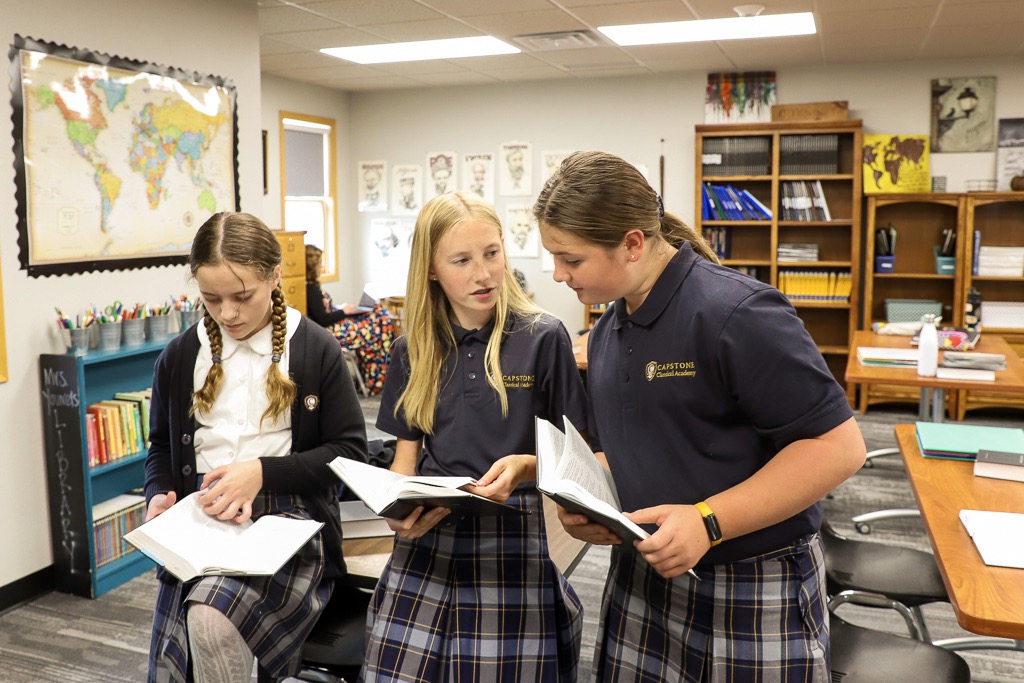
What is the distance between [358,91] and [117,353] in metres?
5.11

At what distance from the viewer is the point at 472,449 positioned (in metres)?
1.73

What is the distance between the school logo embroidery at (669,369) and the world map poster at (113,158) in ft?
9.08

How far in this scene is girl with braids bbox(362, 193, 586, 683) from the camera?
1.67 meters

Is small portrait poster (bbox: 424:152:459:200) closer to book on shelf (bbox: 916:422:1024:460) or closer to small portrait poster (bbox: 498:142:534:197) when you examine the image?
small portrait poster (bbox: 498:142:534:197)

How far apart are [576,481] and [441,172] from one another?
6907mm

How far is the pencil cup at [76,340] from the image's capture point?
3.32 metres

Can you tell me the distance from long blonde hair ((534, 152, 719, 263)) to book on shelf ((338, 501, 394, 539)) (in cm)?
116

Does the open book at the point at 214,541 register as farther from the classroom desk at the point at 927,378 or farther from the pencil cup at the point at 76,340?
the classroom desk at the point at 927,378

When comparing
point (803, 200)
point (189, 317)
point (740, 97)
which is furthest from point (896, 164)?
point (189, 317)

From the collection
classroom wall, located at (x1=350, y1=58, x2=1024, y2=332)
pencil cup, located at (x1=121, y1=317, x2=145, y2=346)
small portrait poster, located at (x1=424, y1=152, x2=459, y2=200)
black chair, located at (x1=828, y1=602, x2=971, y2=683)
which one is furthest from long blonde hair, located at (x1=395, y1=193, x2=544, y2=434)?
small portrait poster, located at (x1=424, y1=152, x2=459, y2=200)

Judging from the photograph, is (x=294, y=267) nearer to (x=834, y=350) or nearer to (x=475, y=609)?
(x=834, y=350)

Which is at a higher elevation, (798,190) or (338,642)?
(798,190)

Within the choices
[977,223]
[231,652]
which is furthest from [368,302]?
[231,652]

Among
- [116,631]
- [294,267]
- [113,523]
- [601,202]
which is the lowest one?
[116,631]
